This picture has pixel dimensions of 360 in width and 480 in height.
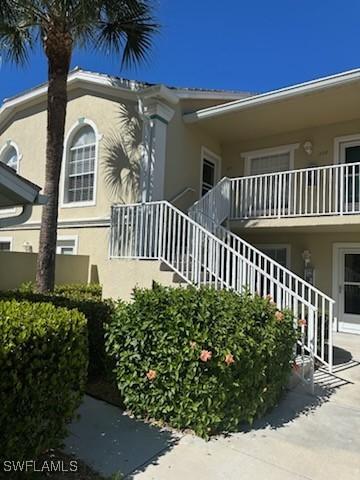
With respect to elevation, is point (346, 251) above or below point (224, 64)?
below

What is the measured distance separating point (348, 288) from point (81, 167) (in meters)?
8.68

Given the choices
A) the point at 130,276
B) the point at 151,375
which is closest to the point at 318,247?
the point at 130,276

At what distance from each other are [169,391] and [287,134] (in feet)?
31.6

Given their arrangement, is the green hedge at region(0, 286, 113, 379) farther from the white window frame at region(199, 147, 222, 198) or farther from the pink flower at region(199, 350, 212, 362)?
the white window frame at region(199, 147, 222, 198)

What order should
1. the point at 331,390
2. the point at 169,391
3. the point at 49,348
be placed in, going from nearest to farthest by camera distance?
1. the point at 49,348
2. the point at 169,391
3. the point at 331,390

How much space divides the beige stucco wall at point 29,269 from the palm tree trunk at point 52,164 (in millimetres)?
2401

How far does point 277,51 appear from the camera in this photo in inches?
478

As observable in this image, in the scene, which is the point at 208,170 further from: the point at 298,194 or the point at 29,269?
the point at 29,269

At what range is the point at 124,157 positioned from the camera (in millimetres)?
10922

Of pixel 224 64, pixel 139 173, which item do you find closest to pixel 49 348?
pixel 139 173

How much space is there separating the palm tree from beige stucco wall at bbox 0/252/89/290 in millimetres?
2430

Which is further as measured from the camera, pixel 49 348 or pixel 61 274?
pixel 61 274

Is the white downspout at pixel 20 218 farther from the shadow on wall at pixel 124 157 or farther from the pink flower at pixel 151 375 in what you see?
the shadow on wall at pixel 124 157

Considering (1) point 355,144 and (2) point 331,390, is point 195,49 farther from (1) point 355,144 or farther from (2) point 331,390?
(2) point 331,390
